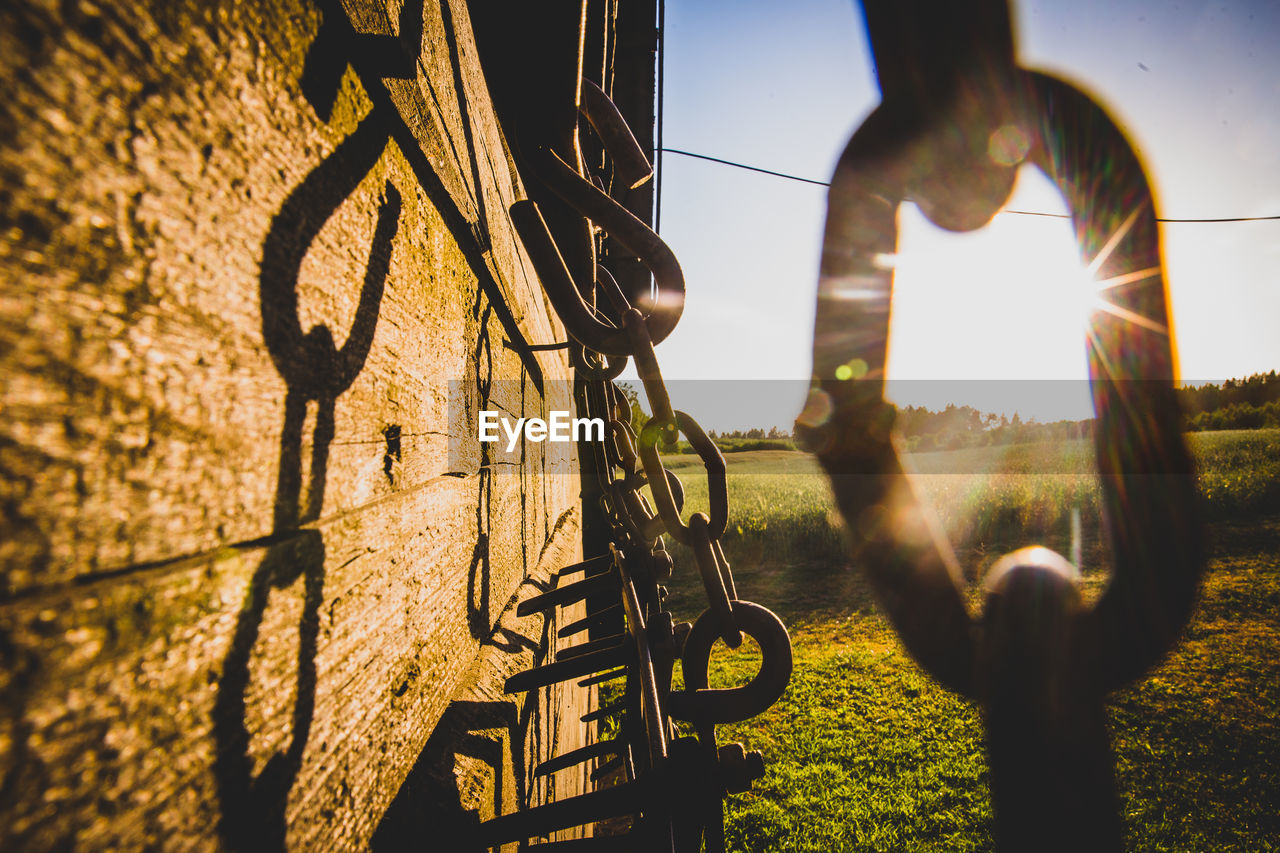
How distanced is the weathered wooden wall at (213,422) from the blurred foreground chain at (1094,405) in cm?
49

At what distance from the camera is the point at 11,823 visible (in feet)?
0.95

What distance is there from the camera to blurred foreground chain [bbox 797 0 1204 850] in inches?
12.9

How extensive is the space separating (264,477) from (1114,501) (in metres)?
0.70

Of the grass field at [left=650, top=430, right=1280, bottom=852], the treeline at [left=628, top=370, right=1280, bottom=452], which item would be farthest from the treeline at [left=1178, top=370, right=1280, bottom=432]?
the grass field at [left=650, top=430, right=1280, bottom=852]

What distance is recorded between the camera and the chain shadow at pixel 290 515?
1.53 ft

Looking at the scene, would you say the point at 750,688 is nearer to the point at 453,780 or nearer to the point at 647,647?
the point at 647,647

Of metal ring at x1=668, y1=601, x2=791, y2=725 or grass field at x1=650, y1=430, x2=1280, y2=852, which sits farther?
grass field at x1=650, y1=430, x2=1280, y2=852

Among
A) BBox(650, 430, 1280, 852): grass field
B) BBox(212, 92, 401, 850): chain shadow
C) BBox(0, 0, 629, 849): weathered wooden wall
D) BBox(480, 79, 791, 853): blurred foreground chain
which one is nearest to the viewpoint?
BBox(0, 0, 629, 849): weathered wooden wall

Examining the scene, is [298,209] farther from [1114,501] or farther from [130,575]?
[1114,501]

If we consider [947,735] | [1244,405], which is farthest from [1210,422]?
[947,735]

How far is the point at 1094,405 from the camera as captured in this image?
1.20 ft
